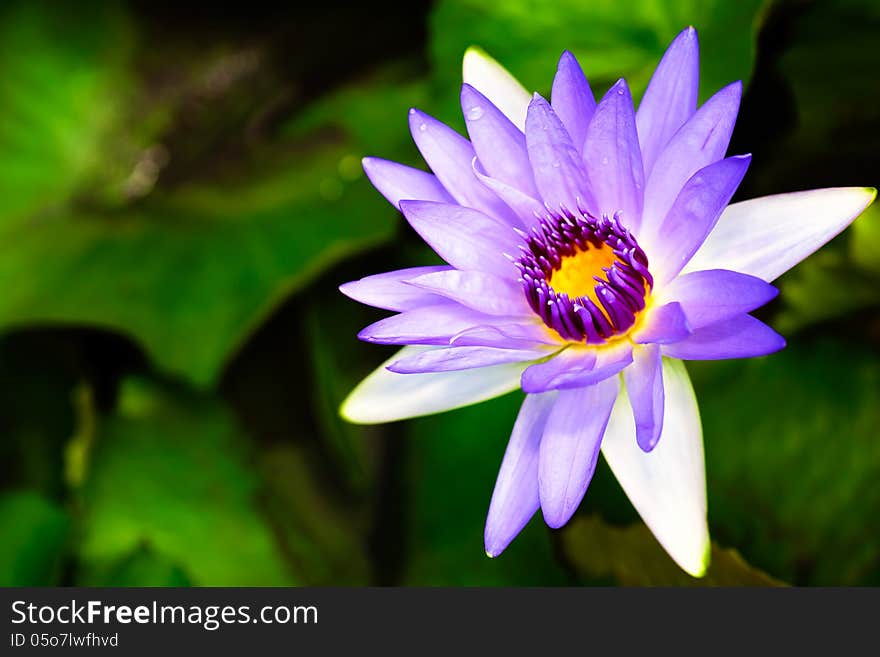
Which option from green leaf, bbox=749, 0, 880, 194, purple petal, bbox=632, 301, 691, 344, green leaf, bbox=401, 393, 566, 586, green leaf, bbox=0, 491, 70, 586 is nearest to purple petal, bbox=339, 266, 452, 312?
purple petal, bbox=632, 301, 691, 344

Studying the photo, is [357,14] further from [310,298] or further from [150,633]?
[150,633]

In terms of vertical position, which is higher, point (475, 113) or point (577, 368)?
point (475, 113)

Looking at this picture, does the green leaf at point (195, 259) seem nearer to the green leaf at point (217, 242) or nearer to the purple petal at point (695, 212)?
the green leaf at point (217, 242)

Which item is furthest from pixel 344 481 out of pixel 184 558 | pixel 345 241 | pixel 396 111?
pixel 396 111

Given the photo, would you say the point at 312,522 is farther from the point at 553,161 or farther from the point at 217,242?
the point at 553,161

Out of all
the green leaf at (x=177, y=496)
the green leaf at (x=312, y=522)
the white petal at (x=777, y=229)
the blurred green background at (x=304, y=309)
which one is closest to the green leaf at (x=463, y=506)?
the blurred green background at (x=304, y=309)

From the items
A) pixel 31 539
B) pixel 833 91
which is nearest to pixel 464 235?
pixel 833 91

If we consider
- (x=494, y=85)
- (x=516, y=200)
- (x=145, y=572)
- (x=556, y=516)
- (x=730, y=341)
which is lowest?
(x=556, y=516)
